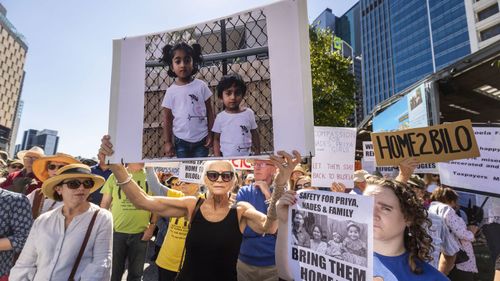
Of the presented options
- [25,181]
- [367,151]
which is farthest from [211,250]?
[367,151]

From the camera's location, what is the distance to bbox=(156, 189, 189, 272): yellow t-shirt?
3591mm

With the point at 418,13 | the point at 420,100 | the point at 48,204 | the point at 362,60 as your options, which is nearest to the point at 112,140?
the point at 48,204

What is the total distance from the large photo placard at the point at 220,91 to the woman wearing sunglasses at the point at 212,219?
31 centimetres

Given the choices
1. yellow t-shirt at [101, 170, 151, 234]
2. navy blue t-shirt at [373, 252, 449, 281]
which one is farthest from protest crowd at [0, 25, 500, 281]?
yellow t-shirt at [101, 170, 151, 234]

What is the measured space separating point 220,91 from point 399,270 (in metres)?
1.63

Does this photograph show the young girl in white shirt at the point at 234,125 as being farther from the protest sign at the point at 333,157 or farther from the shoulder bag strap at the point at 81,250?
the protest sign at the point at 333,157

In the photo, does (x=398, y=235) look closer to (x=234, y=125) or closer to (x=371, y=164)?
(x=234, y=125)

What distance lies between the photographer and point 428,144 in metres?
3.07

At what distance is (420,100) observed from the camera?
6289mm

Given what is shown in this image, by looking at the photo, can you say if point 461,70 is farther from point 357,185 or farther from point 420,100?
point 357,185

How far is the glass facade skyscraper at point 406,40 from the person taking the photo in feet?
242

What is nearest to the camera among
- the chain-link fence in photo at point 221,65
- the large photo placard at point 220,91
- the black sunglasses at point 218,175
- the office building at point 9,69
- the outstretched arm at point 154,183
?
the large photo placard at point 220,91

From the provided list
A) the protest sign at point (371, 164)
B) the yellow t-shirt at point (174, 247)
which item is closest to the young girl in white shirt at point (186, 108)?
the yellow t-shirt at point (174, 247)

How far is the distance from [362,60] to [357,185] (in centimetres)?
14216
